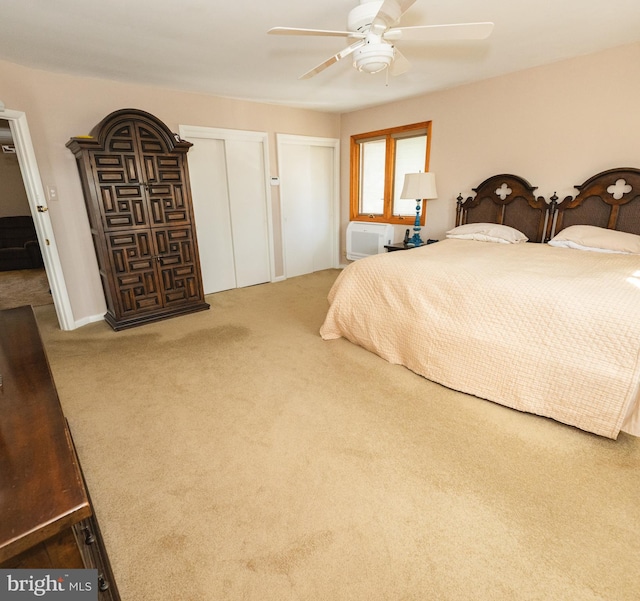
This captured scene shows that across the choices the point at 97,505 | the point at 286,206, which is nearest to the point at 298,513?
the point at 97,505

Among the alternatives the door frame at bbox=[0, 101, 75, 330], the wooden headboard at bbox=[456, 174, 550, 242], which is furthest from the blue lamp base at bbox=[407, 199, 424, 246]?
the door frame at bbox=[0, 101, 75, 330]

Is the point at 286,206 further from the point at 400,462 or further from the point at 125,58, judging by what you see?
the point at 400,462

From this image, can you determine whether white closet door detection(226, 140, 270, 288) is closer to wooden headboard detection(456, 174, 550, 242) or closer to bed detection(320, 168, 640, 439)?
bed detection(320, 168, 640, 439)

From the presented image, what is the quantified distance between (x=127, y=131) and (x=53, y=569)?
136 inches

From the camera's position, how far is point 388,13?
171cm

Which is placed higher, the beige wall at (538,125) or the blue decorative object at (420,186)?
the beige wall at (538,125)

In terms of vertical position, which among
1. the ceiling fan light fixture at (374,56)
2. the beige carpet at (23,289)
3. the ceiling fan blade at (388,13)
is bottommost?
the beige carpet at (23,289)

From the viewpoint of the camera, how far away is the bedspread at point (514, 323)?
69.3 inches

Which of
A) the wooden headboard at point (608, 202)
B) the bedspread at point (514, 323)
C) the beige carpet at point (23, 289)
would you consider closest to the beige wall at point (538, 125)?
the wooden headboard at point (608, 202)

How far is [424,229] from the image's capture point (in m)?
4.52

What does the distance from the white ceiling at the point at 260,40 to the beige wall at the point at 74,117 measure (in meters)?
0.15

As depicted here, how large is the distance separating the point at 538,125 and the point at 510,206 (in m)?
0.77

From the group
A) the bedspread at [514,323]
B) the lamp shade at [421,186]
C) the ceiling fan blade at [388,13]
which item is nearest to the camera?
the ceiling fan blade at [388,13]

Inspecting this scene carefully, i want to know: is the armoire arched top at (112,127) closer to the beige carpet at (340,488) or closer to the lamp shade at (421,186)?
the beige carpet at (340,488)
